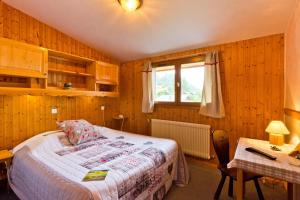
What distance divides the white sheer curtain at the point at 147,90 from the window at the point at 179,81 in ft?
0.40

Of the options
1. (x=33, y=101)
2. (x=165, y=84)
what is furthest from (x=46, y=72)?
(x=165, y=84)

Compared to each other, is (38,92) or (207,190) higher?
(38,92)

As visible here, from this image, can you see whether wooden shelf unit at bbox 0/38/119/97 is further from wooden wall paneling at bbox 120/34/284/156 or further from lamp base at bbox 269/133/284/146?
lamp base at bbox 269/133/284/146

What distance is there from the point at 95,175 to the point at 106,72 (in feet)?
8.07

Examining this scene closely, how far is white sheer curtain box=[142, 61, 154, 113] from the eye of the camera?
3.64m

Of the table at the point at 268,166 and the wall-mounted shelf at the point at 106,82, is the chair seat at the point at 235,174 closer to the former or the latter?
the table at the point at 268,166

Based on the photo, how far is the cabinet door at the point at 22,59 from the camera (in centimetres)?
212

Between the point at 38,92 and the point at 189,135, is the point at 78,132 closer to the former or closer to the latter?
the point at 38,92

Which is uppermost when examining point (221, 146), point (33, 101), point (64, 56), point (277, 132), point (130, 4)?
point (130, 4)

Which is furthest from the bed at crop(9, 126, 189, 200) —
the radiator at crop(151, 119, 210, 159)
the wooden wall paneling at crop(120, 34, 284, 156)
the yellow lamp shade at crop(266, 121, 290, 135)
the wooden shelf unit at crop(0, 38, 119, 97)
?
the yellow lamp shade at crop(266, 121, 290, 135)

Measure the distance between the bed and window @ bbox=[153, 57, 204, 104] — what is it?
1217mm

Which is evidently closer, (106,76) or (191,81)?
(191,81)

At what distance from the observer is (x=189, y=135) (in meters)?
3.10

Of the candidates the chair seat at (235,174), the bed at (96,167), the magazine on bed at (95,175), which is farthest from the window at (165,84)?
the magazine on bed at (95,175)
